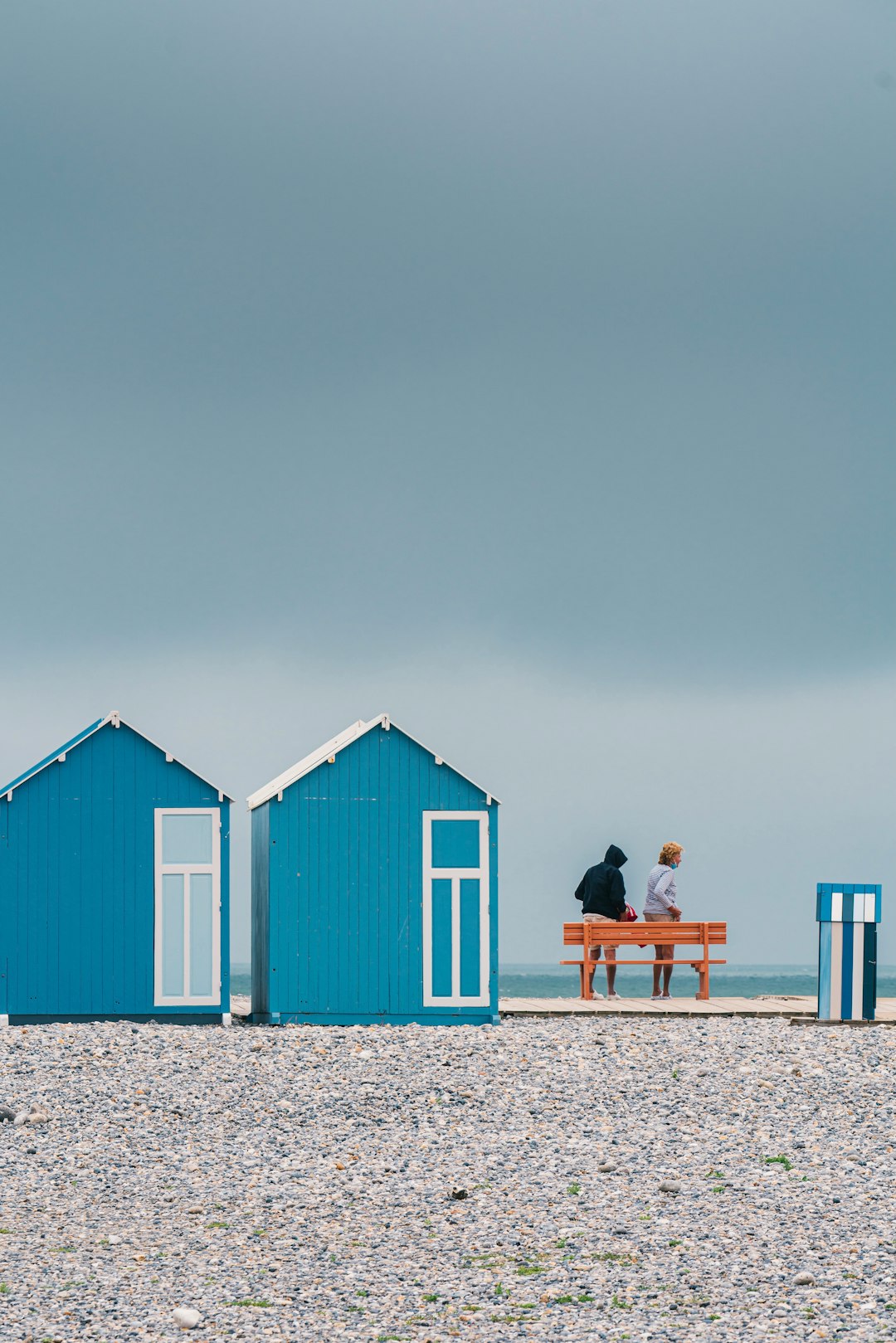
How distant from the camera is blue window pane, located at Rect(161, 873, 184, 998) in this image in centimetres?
1709

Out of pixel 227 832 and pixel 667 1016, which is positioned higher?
pixel 227 832

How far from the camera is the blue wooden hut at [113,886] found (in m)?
17.0

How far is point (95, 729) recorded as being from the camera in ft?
56.4

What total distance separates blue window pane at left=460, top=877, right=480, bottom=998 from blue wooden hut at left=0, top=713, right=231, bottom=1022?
8.38ft

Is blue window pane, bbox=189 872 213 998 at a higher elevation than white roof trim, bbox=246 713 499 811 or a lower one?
lower

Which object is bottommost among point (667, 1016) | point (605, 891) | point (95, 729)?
point (667, 1016)

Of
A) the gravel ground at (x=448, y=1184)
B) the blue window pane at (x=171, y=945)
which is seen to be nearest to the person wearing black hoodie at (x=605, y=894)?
the gravel ground at (x=448, y=1184)

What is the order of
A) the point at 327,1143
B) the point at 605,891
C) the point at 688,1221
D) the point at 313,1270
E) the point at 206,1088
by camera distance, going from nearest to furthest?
the point at 313,1270 < the point at 688,1221 < the point at 327,1143 < the point at 206,1088 < the point at 605,891

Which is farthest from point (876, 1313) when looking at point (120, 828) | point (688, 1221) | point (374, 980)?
point (120, 828)

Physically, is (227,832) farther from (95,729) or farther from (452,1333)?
(452,1333)

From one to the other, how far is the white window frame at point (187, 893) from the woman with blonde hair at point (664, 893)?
5271 millimetres

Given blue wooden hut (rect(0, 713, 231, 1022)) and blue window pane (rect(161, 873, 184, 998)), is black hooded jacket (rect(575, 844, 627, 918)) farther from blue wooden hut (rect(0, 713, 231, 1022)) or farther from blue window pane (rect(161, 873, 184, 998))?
blue window pane (rect(161, 873, 184, 998))

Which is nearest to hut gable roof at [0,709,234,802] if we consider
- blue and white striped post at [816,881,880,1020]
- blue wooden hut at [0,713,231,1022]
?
blue wooden hut at [0,713,231,1022]

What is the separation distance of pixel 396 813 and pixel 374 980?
1817 mm
